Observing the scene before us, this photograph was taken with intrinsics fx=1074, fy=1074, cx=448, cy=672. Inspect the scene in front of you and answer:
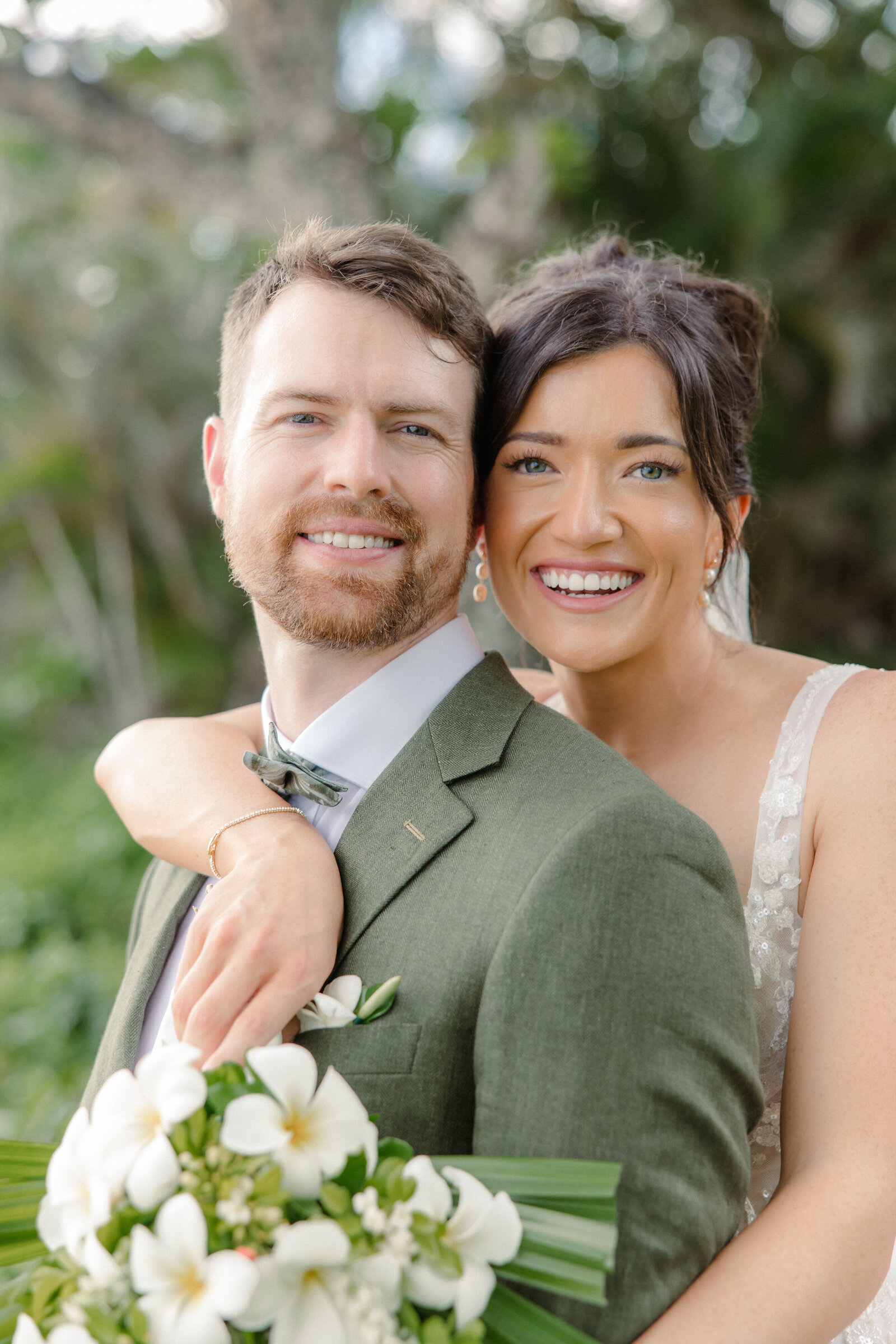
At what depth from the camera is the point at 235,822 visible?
1.78 meters

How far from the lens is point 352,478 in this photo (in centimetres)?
175

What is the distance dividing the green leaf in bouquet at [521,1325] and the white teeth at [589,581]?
4.49 feet

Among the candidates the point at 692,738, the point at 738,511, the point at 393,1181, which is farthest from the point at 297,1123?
the point at 738,511

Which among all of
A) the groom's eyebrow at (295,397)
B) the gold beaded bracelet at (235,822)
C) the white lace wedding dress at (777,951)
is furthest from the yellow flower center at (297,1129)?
the white lace wedding dress at (777,951)

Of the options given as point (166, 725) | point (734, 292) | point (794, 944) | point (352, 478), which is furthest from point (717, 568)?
point (166, 725)

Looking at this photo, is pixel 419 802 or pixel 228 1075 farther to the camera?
pixel 419 802

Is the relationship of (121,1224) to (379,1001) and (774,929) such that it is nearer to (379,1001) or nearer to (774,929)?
(379,1001)

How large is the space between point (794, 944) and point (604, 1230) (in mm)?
1190

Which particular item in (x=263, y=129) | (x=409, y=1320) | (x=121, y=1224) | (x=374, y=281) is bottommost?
A: (x=409, y=1320)

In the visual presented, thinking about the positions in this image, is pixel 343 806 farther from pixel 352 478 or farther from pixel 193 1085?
pixel 193 1085

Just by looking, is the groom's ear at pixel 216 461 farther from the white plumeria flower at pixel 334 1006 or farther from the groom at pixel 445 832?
the white plumeria flower at pixel 334 1006

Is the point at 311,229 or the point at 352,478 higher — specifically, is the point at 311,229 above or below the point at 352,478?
above

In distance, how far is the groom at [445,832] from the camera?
1312 mm

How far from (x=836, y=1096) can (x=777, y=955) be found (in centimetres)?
46
